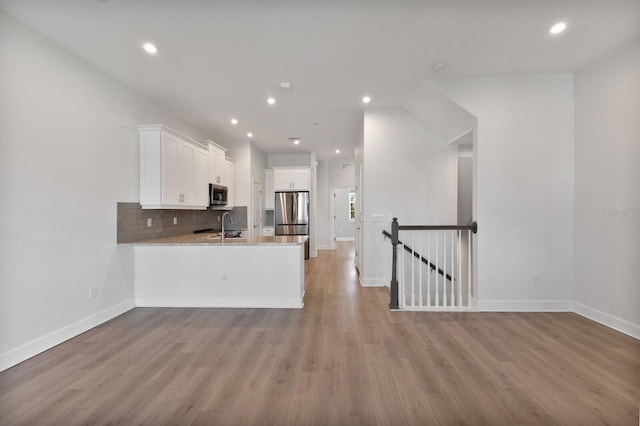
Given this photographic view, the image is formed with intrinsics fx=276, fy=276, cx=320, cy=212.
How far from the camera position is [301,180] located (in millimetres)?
7496

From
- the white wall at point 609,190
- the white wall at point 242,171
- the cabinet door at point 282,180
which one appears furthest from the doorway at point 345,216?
the white wall at point 609,190

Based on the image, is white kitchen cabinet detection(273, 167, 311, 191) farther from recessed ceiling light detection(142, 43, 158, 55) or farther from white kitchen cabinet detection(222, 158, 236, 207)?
recessed ceiling light detection(142, 43, 158, 55)

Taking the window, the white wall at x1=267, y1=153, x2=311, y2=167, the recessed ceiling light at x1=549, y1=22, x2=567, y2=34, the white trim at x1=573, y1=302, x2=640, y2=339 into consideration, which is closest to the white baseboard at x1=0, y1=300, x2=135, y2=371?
the white wall at x1=267, y1=153, x2=311, y2=167

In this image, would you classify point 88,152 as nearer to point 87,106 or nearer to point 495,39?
point 87,106

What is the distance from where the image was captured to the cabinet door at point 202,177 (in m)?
4.77

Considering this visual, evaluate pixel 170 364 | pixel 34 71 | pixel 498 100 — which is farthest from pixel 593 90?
pixel 34 71

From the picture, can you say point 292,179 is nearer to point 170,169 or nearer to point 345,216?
point 170,169

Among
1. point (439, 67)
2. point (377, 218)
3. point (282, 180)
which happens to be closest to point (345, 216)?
point (282, 180)

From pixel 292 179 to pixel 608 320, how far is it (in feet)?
20.7

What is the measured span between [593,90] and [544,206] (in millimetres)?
1401

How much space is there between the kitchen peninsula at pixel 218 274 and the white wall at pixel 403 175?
64.0 inches

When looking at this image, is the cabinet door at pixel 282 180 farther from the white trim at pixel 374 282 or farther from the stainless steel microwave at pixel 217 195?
the white trim at pixel 374 282

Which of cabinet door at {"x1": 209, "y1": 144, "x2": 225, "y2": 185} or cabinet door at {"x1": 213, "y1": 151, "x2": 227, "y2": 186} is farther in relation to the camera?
cabinet door at {"x1": 213, "y1": 151, "x2": 227, "y2": 186}

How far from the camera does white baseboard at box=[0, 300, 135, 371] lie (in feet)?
7.55
